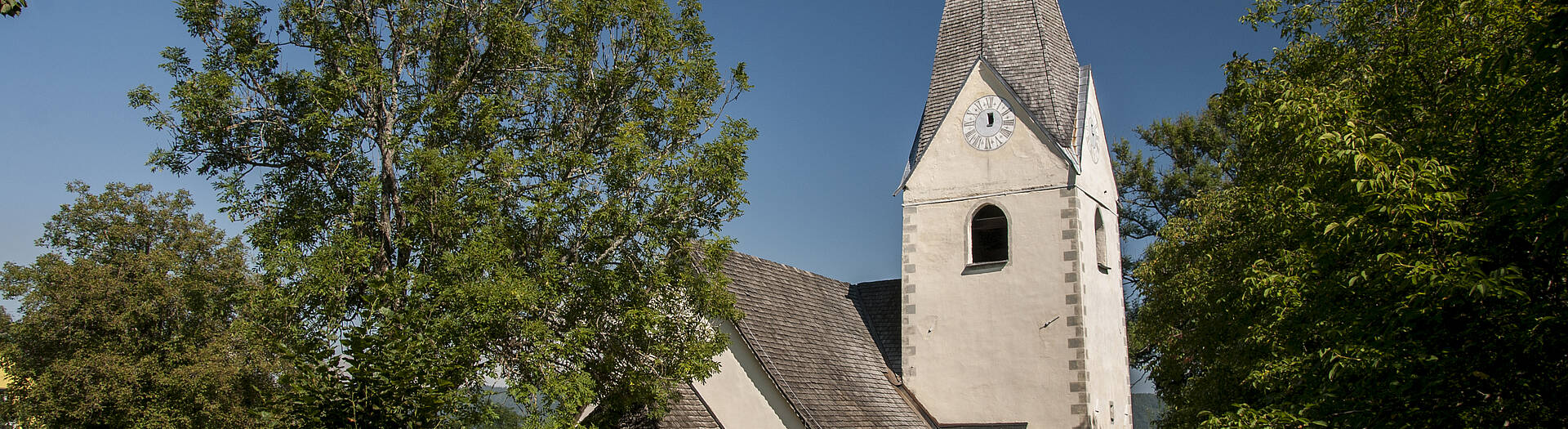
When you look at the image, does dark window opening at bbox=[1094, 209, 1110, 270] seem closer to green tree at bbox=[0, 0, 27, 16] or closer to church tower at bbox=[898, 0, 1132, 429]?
church tower at bbox=[898, 0, 1132, 429]

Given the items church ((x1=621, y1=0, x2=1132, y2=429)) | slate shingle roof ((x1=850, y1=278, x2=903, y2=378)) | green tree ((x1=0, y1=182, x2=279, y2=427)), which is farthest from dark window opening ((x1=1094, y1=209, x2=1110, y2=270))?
green tree ((x1=0, y1=182, x2=279, y2=427))

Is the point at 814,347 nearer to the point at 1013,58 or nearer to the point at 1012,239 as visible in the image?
the point at 1012,239

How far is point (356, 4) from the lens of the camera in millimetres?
11398

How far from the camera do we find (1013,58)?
19672 mm

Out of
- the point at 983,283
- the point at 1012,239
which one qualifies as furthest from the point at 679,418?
the point at 1012,239

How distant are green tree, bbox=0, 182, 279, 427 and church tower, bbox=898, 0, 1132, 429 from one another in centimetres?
1335

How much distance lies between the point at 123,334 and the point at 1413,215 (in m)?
24.5

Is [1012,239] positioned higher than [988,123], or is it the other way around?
[988,123]

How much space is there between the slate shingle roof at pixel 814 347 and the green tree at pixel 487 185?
2908 millimetres

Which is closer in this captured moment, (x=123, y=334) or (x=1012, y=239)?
(x=1012, y=239)

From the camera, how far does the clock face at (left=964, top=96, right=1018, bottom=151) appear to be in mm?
19109

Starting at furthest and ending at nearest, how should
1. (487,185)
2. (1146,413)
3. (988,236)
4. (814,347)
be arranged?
(1146,413) < (988,236) < (814,347) < (487,185)

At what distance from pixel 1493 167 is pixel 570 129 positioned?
29.1 feet

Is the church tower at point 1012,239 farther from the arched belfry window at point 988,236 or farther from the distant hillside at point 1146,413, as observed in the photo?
the distant hillside at point 1146,413
